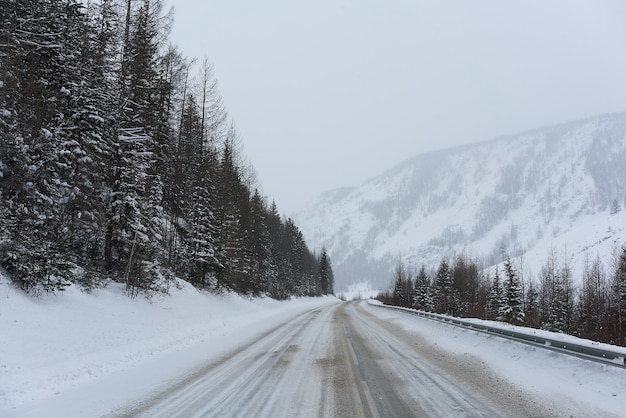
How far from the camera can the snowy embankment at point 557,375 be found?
684 centimetres

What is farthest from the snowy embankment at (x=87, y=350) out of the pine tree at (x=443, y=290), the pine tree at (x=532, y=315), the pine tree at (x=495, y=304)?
the pine tree at (x=443, y=290)

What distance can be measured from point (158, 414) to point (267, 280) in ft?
164

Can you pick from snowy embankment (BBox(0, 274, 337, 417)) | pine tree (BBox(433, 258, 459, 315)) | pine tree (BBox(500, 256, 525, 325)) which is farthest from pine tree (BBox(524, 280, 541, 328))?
snowy embankment (BBox(0, 274, 337, 417))

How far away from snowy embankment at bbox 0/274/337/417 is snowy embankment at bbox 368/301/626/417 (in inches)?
285

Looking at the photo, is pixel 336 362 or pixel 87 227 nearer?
pixel 336 362

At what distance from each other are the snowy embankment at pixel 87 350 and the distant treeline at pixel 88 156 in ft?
3.75

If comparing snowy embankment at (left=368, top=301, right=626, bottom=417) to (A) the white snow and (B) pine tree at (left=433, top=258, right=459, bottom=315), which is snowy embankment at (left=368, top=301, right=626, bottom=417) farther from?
(B) pine tree at (left=433, top=258, right=459, bottom=315)

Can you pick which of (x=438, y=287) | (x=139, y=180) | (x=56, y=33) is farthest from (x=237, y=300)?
(x=438, y=287)

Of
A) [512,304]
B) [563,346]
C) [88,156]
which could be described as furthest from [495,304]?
[88,156]

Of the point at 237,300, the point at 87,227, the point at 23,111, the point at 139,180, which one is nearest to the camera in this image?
the point at 23,111

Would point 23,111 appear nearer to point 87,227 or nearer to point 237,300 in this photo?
point 87,227

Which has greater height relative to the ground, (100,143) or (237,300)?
(100,143)

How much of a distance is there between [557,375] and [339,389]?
4.75m

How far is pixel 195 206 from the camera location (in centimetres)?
2962
